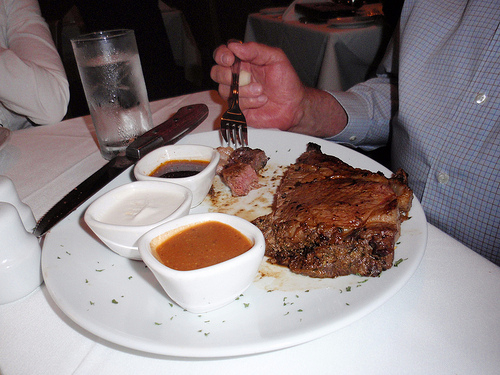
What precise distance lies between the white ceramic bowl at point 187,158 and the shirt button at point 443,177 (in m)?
1.33

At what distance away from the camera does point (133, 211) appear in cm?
161

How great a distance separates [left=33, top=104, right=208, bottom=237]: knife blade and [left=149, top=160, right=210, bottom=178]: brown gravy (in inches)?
6.5

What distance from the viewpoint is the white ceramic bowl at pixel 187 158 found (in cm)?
181

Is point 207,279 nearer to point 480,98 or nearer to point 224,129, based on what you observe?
point 224,129

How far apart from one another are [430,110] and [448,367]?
66.0 inches

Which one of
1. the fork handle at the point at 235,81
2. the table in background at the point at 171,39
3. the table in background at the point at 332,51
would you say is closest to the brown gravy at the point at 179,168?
the fork handle at the point at 235,81

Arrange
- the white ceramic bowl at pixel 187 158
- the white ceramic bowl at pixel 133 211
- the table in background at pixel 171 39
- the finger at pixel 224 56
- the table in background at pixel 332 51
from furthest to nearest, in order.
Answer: the table in background at pixel 171 39 < the table in background at pixel 332 51 < the finger at pixel 224 56 < the white ceramic bowl at pixel 187 158 < the white ceramic bowl at pixel 133 211

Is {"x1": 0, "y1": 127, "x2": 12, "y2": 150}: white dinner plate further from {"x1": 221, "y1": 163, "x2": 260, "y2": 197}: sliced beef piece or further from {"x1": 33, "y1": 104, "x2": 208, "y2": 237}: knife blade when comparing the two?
{"x1": 221, "y1": 163, "x2": 260, "y2": 197}: sliced beef piece

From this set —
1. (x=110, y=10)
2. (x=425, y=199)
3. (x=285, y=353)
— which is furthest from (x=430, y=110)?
(x=110, y=10)

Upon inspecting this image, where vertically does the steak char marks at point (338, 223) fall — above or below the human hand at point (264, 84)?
below

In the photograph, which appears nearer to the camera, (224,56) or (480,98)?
(480,98)

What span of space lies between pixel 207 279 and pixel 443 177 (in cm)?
165

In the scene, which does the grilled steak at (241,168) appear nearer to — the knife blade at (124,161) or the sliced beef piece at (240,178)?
the sliced beef piece at (240,178)

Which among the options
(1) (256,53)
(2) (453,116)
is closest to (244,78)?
(1) (256,53)
